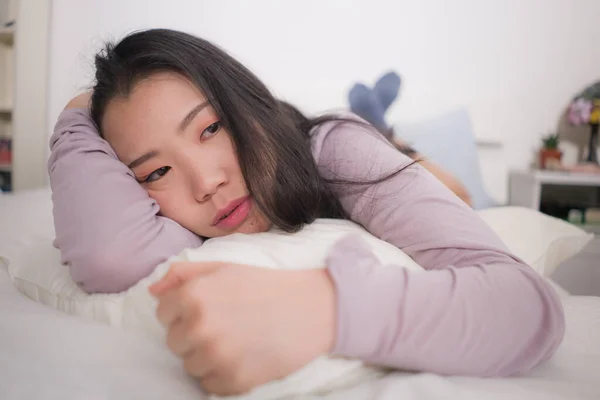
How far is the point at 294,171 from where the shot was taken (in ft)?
1.96

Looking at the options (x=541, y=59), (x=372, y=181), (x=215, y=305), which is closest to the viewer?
(x=215, y=305)

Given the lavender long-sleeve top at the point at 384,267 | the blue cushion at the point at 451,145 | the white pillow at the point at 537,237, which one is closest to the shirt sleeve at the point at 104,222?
the lavender long-sleeve top at the point at 384,267

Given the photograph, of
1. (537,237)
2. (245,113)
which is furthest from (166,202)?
(537,237)

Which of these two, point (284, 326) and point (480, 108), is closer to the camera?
point (284, 326)

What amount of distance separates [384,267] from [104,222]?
355 millimetres

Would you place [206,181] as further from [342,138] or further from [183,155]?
[342,138]

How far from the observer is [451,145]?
142cm

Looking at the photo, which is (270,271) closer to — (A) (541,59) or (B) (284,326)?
(B) (284,326)

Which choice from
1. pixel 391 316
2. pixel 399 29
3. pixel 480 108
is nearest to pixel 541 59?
pixel 480 108

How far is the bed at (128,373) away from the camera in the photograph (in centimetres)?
32

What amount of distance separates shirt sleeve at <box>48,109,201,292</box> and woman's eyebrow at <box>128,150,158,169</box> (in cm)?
1

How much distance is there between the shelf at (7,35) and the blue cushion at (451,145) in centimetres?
161

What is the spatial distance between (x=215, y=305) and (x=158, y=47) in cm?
46

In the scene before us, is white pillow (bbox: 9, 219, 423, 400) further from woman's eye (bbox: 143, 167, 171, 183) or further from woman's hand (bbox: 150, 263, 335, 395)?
woman's eye (bbox: 143, 167, 171, 183)
